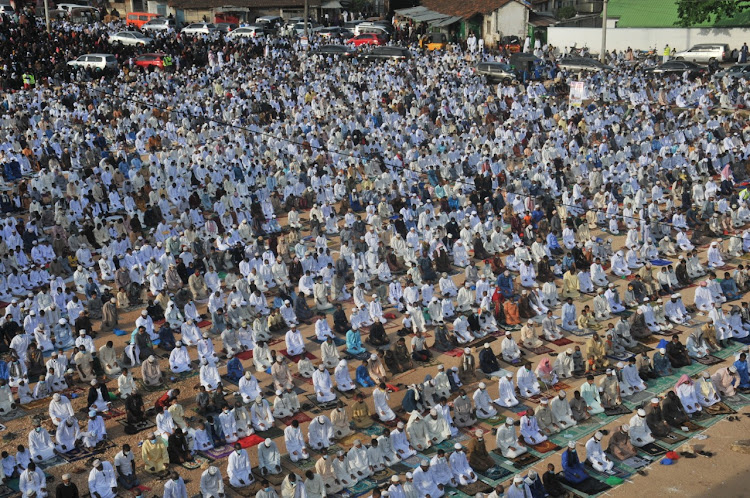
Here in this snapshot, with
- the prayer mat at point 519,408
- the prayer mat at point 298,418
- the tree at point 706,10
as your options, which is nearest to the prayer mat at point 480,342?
the prayer mat at point 519,408

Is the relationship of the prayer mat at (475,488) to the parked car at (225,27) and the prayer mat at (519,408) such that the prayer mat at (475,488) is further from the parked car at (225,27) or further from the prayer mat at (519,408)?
the parked car at (225,27)

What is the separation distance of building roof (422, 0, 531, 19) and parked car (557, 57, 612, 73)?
7125 mm

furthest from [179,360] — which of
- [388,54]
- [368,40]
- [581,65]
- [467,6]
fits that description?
[467,6]

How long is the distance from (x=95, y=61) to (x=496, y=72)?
49.1 feet

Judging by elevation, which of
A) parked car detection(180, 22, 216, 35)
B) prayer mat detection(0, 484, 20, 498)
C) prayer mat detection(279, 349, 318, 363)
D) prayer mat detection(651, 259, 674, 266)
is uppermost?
parked car detection(180, 22, 216, 35)

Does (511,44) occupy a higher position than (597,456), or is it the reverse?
(511,44)

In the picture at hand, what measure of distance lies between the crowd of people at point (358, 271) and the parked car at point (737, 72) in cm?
144

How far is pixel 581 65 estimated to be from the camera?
1511 inches

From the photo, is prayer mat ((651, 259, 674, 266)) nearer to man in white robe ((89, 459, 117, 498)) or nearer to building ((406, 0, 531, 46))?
man in white robe ((89, 459, 117, 498))

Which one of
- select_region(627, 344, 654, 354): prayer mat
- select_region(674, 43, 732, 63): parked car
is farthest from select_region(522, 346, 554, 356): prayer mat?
select_region(674, 43, 732, 63): parked car

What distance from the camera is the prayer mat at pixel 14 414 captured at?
1526 cm

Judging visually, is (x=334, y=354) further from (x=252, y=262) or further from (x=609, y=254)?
(x=609, y=254)

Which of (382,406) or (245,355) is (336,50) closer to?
(245,355)

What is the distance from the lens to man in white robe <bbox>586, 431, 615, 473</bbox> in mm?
14016
